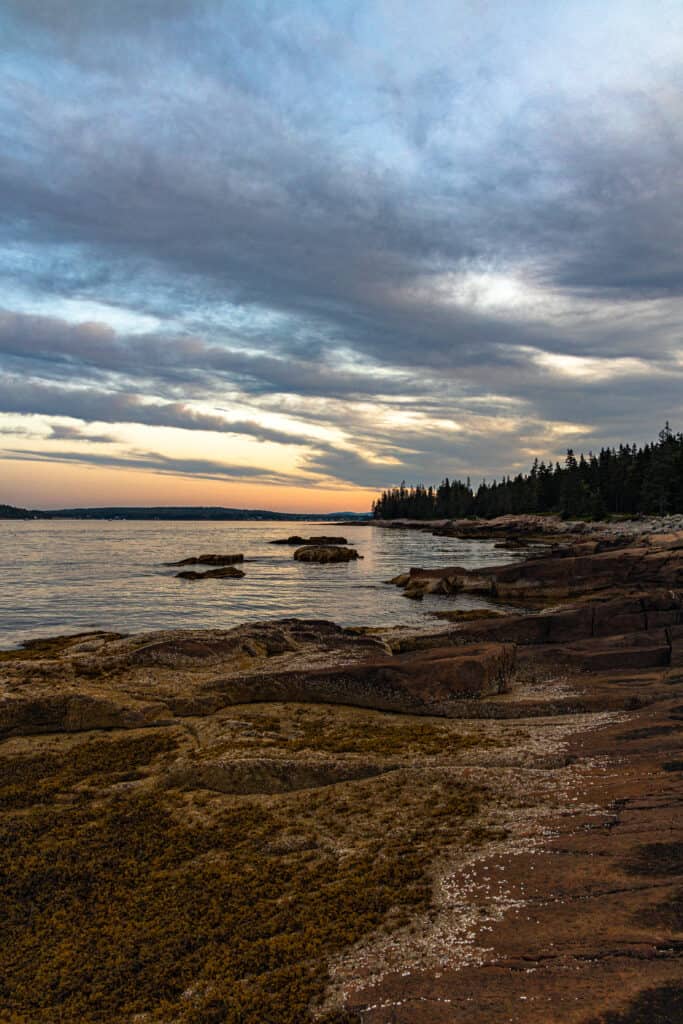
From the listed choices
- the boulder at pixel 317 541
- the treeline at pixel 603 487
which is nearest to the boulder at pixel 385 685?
the boulder at pixel 317 541

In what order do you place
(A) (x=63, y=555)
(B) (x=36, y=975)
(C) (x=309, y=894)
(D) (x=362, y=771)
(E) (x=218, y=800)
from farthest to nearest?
(A) (x=63, y=555), (D) (x=362, y=771), (E) (x=218, y=800), (C) (x=309, y=894), (B) (x=36, y=975)

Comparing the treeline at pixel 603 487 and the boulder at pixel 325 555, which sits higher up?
the treeline at pixel 603 487

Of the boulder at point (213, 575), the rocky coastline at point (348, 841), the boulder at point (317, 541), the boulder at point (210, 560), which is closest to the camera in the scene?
the rocky coastline at point (348, 841)

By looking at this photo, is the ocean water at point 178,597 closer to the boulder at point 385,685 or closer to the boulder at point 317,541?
the boulder at point 385,685

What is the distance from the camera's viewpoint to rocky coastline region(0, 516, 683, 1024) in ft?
11.9

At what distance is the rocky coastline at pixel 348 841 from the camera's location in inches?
143

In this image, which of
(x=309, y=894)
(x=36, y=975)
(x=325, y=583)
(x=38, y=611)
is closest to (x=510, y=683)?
(x=309, y=894)

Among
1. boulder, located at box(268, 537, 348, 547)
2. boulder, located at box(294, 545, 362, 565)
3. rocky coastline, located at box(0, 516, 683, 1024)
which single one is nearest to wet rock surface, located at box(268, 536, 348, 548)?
boulder, located at box(268, 537, 348, 547)

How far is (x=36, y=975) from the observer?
4.07 metres

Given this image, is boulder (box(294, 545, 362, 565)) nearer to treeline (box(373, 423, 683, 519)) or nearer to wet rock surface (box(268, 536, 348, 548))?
wet rock surface (box(268, 536, 348, 548))

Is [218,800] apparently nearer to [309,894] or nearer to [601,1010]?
[309,894]

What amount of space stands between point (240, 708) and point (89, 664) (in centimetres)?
450

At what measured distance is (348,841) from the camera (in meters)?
5.62

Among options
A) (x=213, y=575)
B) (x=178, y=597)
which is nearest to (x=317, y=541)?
(x=213, y=575)
